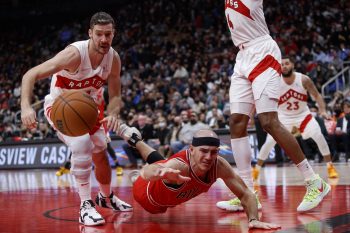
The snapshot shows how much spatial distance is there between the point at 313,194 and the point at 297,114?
14.1 feet

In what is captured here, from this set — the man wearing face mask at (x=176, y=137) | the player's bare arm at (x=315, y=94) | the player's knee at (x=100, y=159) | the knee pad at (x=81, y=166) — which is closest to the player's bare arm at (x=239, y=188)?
the knee pad at (x=81, y=166)

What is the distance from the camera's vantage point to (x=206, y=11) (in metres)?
22.8

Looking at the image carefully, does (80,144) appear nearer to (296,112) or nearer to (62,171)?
(296,112)

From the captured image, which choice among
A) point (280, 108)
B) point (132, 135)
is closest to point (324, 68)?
point (280, 108)

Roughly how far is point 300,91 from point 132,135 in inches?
188

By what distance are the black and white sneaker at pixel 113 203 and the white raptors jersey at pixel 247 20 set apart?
1924 millimetres

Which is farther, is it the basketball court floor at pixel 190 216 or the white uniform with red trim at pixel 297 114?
→ the white uniform with red trim at pixel 297 114

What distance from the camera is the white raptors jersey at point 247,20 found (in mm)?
5820

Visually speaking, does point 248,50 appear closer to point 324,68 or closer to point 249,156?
point 249,156

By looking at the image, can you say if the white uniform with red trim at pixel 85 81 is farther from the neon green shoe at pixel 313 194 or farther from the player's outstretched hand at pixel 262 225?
the neon green shoe at pixel 313 194

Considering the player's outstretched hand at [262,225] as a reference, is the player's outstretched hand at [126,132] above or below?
above

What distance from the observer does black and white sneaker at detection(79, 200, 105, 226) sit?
5102 mm

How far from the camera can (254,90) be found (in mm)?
5656

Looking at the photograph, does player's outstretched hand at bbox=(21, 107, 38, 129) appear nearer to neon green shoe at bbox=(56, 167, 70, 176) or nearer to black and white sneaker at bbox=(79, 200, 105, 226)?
black and white sneaker at bbox=(79, 200, 105, 226)
